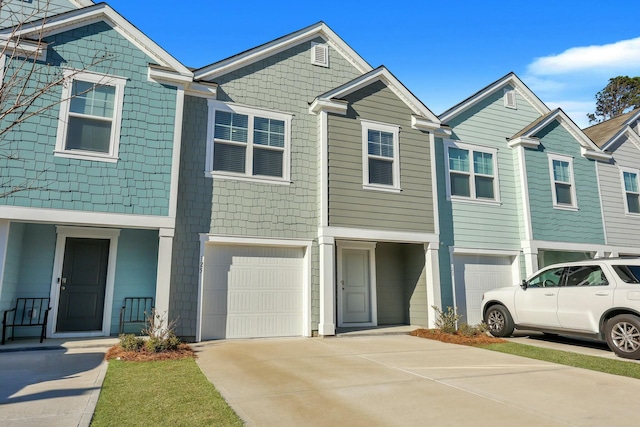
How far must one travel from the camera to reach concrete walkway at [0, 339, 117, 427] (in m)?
4.18

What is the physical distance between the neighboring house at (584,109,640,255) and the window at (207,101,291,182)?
12076 mm

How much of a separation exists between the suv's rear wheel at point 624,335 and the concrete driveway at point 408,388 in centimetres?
186

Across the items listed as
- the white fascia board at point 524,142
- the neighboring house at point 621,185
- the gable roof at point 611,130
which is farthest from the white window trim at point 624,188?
the white fascia board at point 524,142

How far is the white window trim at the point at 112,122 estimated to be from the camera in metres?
8.42

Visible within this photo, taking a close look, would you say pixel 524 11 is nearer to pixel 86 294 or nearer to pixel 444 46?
pixel 444 46

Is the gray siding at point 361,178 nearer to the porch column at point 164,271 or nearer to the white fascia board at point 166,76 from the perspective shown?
the white fascia board at point 166,76

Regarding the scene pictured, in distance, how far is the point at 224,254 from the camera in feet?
32.1

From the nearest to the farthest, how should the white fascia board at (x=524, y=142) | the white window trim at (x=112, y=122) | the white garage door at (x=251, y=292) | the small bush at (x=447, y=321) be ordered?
the white window trim at (x=112, y=122), the white garage door at (x=251, y=292), the small bush at (x=447, y=321), the white fascia board at (x=524, y=142)

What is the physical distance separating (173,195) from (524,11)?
34.6ft

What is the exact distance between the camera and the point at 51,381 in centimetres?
558

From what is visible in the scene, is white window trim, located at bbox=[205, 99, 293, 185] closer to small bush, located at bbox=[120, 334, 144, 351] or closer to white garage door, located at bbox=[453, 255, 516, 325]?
small bush, located at bbox=[120, 334, 144, 351]

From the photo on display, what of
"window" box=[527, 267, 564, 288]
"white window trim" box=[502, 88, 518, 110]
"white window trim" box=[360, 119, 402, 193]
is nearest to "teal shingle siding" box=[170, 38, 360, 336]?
"white window trim" box=[360, 119, 402, 193]

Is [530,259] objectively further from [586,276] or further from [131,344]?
[131,344]

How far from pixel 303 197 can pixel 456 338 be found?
5.00m
